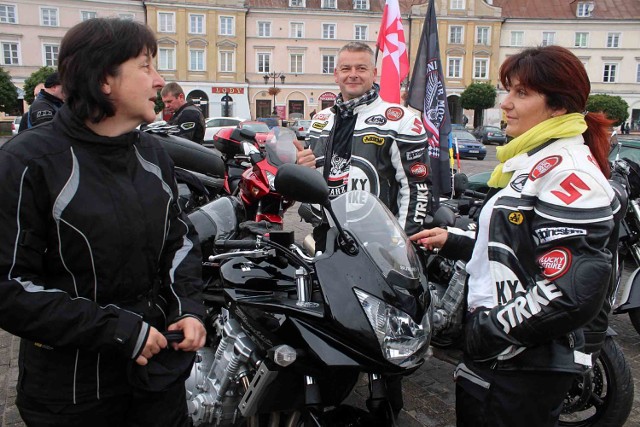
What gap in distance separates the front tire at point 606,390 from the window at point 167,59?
160ft

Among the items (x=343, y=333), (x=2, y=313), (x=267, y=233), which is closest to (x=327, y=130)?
(x=267, y=233)

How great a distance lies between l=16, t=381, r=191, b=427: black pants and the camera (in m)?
1.68

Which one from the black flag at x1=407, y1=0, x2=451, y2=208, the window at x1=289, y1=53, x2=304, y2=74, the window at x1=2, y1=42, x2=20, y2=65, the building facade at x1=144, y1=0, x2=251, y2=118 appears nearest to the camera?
the black flag at x1=407, y1=0, x2=451, y2=208

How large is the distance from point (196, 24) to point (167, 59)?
12.9 ft

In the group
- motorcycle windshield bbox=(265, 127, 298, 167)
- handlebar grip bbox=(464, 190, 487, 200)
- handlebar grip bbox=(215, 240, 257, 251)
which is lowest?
handlebar grip bbox=(464, 190, 487, 200)

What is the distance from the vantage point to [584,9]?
176 ft

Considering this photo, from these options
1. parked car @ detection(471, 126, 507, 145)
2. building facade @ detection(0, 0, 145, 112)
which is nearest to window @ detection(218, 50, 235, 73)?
building facade @ detection(0, 0, 145, 112)

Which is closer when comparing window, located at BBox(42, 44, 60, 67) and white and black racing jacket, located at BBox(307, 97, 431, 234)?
white and black racing jacket, located at BBox(307, 97, 431, 234)

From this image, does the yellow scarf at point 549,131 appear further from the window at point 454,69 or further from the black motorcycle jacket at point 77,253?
the window at point 454,69

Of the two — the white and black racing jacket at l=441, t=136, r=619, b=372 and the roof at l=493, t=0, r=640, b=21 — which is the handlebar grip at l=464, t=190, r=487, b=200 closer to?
the white and black racing jacket at l=441, t=136, r=619, b=372

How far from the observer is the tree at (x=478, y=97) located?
157 feet

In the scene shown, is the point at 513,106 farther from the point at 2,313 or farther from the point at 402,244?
the point at 2,313

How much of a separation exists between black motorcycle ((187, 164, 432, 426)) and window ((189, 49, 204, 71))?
161 ft

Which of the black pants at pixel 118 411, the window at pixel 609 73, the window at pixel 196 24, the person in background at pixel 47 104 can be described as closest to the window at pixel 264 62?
the window at pixel 196 24
